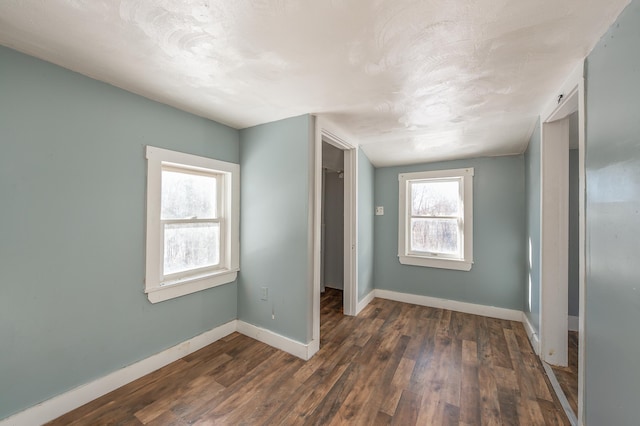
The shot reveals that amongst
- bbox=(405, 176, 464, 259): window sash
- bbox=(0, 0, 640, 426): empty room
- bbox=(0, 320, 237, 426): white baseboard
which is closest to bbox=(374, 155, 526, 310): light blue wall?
bbox=(0, 0, 640, 426): empty room

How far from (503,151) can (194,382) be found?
4069mm

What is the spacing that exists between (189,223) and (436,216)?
10.7 feet

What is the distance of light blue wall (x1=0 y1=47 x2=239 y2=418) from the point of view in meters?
1.43

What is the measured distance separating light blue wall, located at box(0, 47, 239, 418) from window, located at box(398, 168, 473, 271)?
3137 mm

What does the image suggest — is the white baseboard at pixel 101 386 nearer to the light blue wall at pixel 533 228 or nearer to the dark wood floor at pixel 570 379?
the dark wood floor at pixel 570 379

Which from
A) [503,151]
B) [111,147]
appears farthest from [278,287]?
[503,151]

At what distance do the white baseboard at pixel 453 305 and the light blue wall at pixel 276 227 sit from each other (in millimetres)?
2006

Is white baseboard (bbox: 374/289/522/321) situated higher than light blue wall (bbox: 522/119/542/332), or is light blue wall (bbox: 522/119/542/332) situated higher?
light blue wall (bbox: 522/119/542/332)

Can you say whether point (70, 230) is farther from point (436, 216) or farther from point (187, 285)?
point (436, 216)

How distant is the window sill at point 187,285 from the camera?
205cm

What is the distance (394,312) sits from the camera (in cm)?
334

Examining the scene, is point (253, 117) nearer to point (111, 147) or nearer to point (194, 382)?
point (111, 147)

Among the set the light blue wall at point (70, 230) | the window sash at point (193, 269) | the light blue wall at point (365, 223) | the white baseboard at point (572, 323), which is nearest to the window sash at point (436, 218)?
the light blue wall at point (365, 223)

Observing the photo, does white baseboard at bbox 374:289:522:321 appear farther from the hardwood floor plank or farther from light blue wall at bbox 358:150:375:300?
the hardwood floor plank
